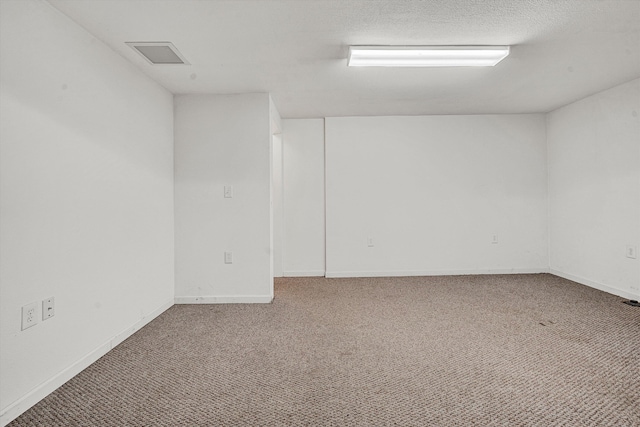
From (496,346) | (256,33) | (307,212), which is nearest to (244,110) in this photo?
(256,33)

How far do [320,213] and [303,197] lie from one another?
332mm

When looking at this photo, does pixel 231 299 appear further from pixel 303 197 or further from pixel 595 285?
pixel 595 285

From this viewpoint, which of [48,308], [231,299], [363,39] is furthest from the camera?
[231,299]

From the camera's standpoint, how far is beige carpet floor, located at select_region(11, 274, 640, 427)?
1.58 m

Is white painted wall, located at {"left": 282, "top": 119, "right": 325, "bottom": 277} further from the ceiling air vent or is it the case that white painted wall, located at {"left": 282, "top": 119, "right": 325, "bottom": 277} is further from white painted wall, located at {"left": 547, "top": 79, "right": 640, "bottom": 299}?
white painted wall, located at {"left": 547, "top": 79, "right": 640, "bottom": 299}

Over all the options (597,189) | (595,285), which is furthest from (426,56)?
(595,285)

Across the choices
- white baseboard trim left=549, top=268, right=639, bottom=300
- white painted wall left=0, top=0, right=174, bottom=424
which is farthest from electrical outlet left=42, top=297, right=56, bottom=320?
white baseboard trim left=549, top=268, right=639, bottom=300

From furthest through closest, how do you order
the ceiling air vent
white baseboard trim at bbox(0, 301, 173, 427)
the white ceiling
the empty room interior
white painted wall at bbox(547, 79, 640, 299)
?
1. white painted wall at bbox(547, 79, 640, 299)
2. the ceiling air vent
3. the white ceiling
4. the empty room interior
5. white baseboard trim at bbox(0, 301, 173, 427)

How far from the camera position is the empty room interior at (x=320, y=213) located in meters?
1.70

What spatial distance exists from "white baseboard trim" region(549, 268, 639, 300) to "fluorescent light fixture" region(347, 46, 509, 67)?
2853 mm

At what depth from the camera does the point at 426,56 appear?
2.52m

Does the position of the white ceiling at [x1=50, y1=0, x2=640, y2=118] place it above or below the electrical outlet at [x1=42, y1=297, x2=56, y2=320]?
above

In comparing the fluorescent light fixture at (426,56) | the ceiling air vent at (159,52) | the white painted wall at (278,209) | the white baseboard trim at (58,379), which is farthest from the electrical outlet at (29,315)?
the white painted wall at (278,209)

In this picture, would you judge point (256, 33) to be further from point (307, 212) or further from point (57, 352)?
point (307, 212)
